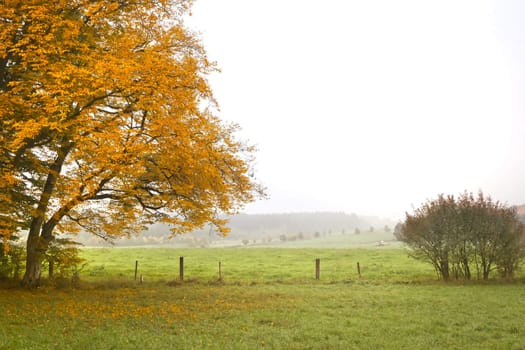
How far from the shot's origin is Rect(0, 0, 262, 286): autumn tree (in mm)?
13008

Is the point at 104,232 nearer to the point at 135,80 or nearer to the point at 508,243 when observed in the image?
the point at 135,80

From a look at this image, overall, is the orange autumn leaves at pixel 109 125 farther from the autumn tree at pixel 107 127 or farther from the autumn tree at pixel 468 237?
the autumn tree at pixel 468 237

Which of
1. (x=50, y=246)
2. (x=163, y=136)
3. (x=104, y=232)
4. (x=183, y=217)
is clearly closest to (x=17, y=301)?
(x=50, y=246)

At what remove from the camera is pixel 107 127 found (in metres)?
13.8

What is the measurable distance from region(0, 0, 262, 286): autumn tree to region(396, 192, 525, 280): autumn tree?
11.9 meters

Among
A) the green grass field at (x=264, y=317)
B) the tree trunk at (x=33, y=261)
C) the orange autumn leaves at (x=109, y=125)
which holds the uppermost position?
the orange autumn leaves at (x=109, y=125)

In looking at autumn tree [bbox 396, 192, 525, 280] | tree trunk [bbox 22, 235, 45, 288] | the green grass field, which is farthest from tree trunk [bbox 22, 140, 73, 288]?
autumn tree [bbox 396, 192, 525, 280]

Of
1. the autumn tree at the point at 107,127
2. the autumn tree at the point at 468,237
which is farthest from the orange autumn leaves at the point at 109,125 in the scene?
the autumn tree at the point at 468,237

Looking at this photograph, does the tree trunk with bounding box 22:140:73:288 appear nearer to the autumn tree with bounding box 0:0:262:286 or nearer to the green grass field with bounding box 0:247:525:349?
the autumn tree with bounding box 0:0:262:286

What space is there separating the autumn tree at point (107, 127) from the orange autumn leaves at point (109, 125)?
0.18 ft

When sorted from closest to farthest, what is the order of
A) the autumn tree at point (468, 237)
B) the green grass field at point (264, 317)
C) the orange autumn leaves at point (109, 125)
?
the green grass field at point (264, 317) → the orange autumn leaves at point (109, 125) → the autumn tree at point (468, 237)

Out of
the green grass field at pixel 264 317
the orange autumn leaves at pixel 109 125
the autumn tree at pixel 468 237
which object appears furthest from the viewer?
the autumn tree at pixel 468 237

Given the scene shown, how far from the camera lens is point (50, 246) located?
17812mm

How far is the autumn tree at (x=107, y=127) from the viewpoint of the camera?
1301 cm
